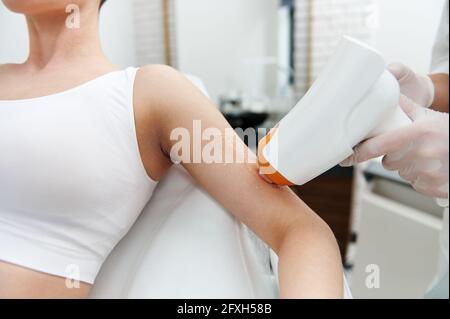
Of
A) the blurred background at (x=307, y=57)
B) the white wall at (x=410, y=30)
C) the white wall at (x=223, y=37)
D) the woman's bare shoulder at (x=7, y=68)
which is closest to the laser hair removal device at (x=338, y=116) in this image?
the blurred background at (x=307, y=57)

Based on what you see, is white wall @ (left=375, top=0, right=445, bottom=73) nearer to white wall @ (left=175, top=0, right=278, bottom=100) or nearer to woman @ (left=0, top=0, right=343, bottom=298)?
woman @ (left=0, top=0, right=343, bottom=298)

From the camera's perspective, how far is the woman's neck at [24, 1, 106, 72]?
26.6 inches

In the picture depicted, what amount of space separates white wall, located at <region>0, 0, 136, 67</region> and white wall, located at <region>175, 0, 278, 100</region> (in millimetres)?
245

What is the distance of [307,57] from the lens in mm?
1985

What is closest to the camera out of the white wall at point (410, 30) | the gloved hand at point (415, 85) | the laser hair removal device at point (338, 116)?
the laser hair removal device at point (338, 116)

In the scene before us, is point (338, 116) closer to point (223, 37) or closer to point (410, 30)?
point (410, 30)

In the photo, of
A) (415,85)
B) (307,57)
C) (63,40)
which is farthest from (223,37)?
(415,85)

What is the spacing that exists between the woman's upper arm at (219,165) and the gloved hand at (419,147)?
132 millimetres

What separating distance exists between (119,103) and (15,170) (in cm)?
20

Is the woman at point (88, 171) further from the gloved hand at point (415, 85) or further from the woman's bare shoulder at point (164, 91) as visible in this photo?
the gloved hand at point (415, 85)

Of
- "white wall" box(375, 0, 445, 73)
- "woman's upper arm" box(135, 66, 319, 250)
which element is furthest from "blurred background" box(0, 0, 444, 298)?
"woman's upper arm" box(135, 66, 319, 250)

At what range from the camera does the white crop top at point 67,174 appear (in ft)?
1.95

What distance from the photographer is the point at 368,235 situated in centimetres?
118

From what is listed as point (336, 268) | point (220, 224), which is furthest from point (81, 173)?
point (336, 268)
